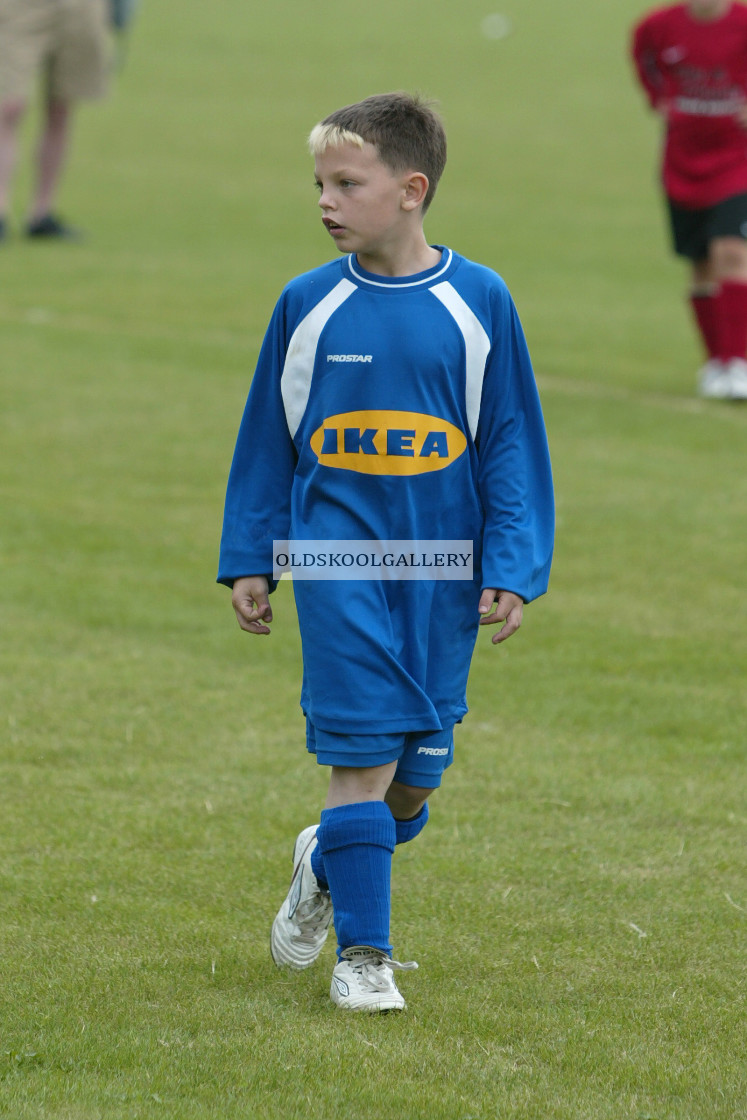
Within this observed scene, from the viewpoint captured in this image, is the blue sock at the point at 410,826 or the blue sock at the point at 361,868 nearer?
the blue sock at the point at 361,868

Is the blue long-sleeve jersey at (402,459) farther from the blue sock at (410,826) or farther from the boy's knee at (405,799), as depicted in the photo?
the blue sock at (410,826)

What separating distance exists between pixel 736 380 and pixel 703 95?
1.56 meters

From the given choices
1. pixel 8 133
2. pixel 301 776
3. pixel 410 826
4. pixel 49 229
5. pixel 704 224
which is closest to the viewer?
pixel 410 826

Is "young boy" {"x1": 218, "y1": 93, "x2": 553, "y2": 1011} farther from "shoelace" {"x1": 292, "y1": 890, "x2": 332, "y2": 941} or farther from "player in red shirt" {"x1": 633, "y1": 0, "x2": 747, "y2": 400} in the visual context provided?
"player in red shirt" {"x1": 633, "y1": 0, "x2": 747, "y2": 400}

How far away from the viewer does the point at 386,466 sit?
3285 mm

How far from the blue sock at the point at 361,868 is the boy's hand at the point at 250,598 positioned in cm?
42

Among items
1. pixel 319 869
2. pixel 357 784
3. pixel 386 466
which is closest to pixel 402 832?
pixel 319 869

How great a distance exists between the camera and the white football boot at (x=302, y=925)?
349 centimetres

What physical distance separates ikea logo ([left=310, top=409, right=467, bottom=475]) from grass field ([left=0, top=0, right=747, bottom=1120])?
1035 mm

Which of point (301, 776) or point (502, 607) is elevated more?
point (502, 607)

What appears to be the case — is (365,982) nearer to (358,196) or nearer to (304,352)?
(304,352)

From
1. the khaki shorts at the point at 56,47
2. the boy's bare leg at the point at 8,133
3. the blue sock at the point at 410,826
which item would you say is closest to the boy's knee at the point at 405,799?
the blue sock at the point at 410,826

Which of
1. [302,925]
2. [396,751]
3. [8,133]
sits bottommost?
[302,925]

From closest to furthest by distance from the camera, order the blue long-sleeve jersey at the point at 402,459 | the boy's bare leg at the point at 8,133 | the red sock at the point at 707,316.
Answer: the blue long-sleeve jersey at the point at 402,459, the red sock at the point at 707,316, the boy's bare leg at the point at 8,133
